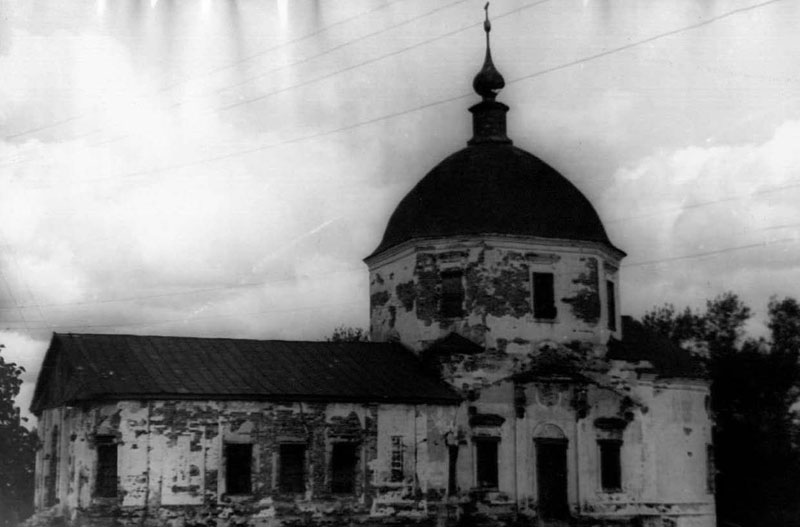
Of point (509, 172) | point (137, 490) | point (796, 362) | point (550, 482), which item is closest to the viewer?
point (137, 490)

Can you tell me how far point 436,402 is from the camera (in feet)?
81.1

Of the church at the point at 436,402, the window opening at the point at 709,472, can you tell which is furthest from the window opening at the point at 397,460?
the window opening at the point at 709,472

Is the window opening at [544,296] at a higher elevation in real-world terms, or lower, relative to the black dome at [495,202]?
lower

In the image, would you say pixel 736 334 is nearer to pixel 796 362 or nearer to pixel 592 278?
pixel 796 362

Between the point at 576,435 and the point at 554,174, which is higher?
the point at 554,174

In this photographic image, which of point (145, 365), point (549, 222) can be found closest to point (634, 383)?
point (549, 222)

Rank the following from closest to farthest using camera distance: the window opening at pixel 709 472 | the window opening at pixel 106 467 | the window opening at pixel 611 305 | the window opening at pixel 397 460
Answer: the window opening at pixel 106 467 → the window opening at pixel 397 460 → the window opening at pixel 611 305 → the window opening at pixel 709 472

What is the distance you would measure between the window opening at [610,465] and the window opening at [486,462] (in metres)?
2.64

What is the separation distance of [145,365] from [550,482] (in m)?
9.48

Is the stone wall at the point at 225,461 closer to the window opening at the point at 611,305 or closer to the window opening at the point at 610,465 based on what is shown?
the window opening at the point at 610,465

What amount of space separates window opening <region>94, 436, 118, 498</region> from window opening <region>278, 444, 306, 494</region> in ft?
11.2

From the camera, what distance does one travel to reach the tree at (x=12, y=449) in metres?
24.1

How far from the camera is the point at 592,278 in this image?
26.9m

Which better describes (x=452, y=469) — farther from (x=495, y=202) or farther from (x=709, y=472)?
(x=709, y=472)
